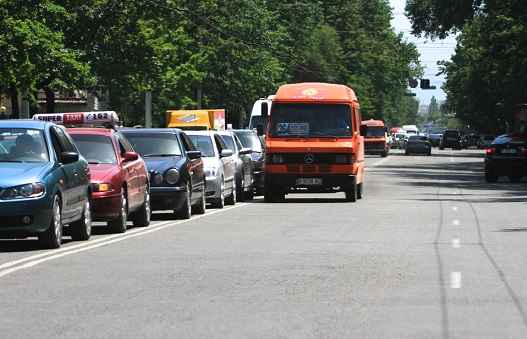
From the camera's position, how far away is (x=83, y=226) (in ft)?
58.0

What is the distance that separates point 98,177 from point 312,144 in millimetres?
11324

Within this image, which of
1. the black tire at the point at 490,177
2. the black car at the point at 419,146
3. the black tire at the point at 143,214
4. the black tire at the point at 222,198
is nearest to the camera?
the black tire at the point at 143,214

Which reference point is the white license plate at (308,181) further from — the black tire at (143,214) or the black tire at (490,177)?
the black tire at (490,177)

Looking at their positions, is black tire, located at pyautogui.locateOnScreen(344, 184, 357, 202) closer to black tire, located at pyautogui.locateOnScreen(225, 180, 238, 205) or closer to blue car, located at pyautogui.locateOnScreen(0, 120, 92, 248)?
black tire, located at pyautogui.locateOnScreen(225, 180, 238, 205)

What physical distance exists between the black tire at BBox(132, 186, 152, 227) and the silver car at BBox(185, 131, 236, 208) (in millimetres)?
5674

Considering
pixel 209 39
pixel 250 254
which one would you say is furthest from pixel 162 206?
pixel 209 39

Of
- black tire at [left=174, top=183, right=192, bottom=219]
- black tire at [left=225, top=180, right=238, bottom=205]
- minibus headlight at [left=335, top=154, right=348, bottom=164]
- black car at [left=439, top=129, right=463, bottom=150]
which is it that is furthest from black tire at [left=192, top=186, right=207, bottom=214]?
black car at [left=439, top=129, right=463, bottom=150]

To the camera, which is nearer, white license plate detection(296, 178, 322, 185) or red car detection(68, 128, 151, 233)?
red car detection(68, 128, 151, 233)

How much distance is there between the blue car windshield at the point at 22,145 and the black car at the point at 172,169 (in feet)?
19.0

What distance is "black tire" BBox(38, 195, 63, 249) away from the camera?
1594cm

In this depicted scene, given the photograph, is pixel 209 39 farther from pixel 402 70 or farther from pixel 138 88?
pixel 402 70

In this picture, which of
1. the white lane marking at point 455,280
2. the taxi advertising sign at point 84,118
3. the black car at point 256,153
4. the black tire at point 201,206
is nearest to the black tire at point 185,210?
the black tire at point 201,206

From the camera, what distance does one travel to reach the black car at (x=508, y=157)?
44.6m

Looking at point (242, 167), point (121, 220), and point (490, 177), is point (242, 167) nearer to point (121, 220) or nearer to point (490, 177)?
point (121, 220)
